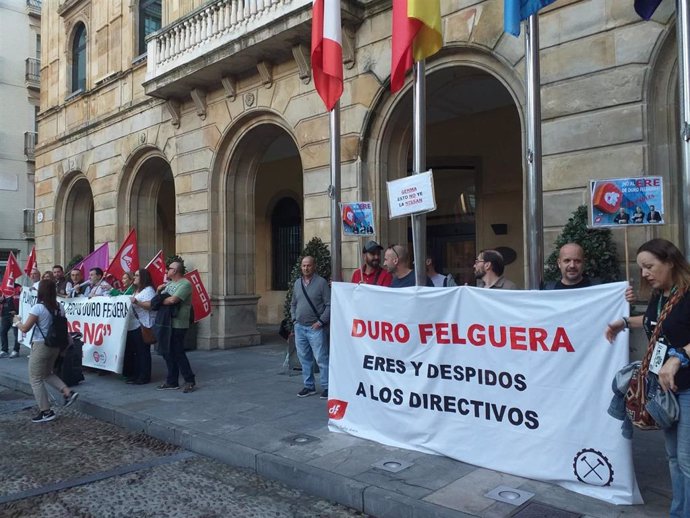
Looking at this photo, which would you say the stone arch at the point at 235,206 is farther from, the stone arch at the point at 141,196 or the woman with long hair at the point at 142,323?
the woman with long hair at the point at 142,323

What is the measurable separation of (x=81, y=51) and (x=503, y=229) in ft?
49.3

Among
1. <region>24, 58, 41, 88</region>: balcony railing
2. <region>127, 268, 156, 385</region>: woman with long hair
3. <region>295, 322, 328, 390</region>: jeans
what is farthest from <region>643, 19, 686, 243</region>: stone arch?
<region>24, 58, 41, 88</region>: balcony railing

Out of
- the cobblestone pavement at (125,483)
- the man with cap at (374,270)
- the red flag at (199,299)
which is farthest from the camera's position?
the red flag at (199,299)

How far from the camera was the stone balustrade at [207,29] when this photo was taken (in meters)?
10.6

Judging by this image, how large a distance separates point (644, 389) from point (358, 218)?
4603 mm

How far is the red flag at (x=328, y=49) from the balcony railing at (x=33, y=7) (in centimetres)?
3229

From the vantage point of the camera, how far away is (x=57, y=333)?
7012 mm

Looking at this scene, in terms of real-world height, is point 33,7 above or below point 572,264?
above

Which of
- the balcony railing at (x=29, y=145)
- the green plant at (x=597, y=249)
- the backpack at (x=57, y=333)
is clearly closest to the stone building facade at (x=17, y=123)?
the balcony railing at (x=29, y=145)

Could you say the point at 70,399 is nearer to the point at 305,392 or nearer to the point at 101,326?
the point at 101,326

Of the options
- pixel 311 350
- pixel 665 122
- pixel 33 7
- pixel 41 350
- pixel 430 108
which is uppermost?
pixel 33 7

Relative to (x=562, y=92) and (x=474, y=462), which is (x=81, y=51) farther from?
(x=474, y=462)

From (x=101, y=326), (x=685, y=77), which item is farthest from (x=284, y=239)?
(x=685, y=77)

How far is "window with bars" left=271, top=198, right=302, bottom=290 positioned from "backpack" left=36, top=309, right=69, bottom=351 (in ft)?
35.4
